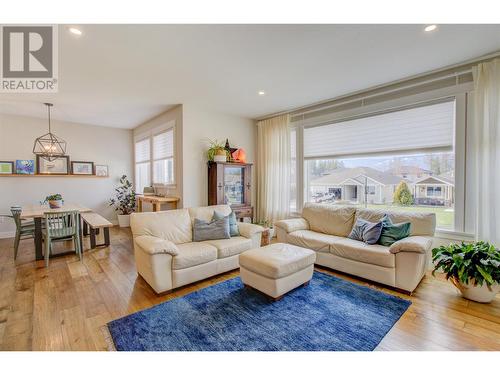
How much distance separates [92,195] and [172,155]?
9.32 ft

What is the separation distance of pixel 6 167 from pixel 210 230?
16.6 feet

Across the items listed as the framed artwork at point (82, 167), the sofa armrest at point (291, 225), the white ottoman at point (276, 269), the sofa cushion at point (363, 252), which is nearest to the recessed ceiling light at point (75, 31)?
the white ottoman at point (276, 269)

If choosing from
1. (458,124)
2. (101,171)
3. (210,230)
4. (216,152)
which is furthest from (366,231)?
(101,171)

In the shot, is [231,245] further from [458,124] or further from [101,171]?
[101,171]

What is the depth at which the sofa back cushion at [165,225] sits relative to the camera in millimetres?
2852

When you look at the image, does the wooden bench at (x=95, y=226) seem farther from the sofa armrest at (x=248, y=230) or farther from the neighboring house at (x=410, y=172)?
the neighboring house at (x=410, y=172)

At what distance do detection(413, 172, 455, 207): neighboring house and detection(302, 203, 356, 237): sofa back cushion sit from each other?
2.96ft

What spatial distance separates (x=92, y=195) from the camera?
585 cm

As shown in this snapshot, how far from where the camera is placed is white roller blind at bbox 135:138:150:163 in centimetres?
577

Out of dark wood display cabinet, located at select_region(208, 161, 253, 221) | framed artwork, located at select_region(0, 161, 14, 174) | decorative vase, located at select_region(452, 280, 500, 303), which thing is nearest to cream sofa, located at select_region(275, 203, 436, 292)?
decorative vase, located at select_region(452, 280, 500, 303)

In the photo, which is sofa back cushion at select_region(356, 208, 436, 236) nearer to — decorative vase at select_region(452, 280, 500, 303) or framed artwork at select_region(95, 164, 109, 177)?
decorative vase at select_region(452, 280, 500, 303)

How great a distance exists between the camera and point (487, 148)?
103 inches
